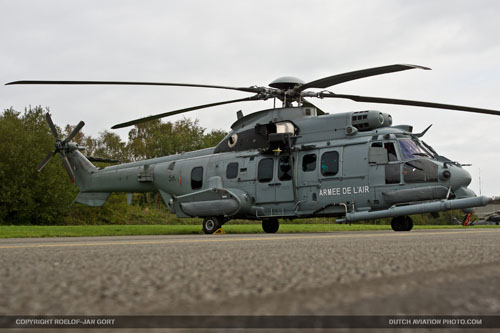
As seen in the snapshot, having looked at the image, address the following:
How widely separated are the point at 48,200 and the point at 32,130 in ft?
21.6

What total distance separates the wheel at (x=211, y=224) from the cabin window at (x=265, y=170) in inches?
66.2

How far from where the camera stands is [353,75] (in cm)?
1008

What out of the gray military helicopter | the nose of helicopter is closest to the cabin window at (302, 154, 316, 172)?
the gray military helicopter

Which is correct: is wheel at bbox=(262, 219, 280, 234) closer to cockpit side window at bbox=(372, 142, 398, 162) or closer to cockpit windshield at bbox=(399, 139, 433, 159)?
cockpit side window at bbox=(372, 142, 398, 162)

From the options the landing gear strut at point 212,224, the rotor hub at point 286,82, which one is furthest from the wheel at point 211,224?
the rotor hub at point 286,82

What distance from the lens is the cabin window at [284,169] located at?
1197cm

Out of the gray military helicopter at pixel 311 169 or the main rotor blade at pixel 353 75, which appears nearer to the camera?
the main rotor blade at pixel 353 75

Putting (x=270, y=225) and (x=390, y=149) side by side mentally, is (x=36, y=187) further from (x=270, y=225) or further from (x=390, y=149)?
(x=390, y=149)

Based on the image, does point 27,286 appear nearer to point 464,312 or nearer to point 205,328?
point 205,328

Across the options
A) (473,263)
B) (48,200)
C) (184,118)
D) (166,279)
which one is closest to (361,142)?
(473,263)

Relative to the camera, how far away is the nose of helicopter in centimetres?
1035

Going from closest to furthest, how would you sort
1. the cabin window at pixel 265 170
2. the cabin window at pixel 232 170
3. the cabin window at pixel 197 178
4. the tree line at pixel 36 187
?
the cabin window at pixel 265 170
the cabin window at pixel 232 170
the cabin window at pixel 197 178
the tree line at pixel 36 187

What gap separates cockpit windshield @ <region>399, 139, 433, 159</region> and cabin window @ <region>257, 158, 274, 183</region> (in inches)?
130
